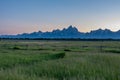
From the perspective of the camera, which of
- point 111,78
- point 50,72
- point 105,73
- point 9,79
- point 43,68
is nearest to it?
point 9,79

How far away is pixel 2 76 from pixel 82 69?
5.18 metres

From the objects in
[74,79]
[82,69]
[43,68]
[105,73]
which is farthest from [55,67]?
[74,79]

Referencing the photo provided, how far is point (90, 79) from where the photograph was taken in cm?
1117

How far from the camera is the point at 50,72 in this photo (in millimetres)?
14562

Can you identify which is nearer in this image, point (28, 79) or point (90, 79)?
point (28, 79)

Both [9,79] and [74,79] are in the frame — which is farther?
[74,79]

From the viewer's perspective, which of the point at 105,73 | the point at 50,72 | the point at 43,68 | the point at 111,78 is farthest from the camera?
the point at 43,68

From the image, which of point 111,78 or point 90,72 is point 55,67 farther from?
point 111,78

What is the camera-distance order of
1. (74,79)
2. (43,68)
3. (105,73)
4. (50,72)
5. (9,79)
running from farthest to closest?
(43,68) < (50,72) < (105,73) < (74,79) < (9,79)

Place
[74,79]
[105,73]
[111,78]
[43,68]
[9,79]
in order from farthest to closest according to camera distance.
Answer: [43,68], [105,73], [111,78], [74,79], [9,79]

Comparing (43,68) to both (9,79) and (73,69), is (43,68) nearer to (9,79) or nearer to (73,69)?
(73,69)

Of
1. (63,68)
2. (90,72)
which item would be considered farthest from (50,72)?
(90,72)

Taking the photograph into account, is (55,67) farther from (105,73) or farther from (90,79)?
(90,79)

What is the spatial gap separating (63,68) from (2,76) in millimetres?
5067
